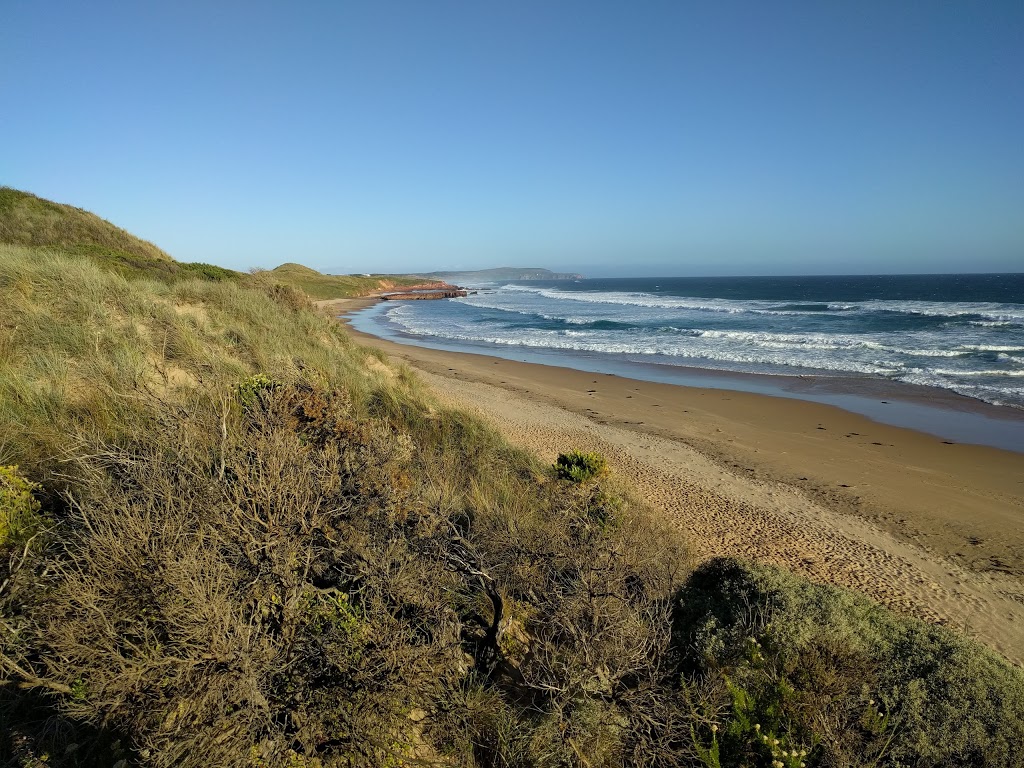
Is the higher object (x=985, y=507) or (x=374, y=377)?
(x=374, y=377)

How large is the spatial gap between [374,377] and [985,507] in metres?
11.3

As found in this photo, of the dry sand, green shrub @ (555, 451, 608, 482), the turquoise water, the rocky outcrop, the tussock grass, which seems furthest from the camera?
the rocky outcrop

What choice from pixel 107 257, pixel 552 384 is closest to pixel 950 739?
pixel 552 384

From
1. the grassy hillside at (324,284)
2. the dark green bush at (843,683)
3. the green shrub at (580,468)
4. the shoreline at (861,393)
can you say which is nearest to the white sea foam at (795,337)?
the shoreline at (861,393)

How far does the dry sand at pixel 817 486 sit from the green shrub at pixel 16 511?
6.85 metres

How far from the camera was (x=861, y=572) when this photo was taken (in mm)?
7148

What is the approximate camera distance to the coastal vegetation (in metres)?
2.50

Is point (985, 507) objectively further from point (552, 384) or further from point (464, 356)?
point (464, 356)

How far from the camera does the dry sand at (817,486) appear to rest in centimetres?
698

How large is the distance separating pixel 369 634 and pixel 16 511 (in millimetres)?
2328

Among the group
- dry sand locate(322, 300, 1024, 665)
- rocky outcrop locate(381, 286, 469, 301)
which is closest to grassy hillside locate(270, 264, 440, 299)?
rocky outcrop locate(381, 286, 469, 301)

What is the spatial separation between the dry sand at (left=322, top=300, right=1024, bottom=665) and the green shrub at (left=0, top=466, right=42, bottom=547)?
22.5 ft

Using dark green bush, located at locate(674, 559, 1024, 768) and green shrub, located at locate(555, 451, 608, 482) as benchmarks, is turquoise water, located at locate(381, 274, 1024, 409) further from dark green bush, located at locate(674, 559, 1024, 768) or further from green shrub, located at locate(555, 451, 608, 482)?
dark green bush, located at locate(674, 559, 1024, 768)

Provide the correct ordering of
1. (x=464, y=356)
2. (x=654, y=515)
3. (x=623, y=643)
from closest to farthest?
1. (x=623, y=643)
2. (x=654, y=515)
3. (x=464, y=356)
